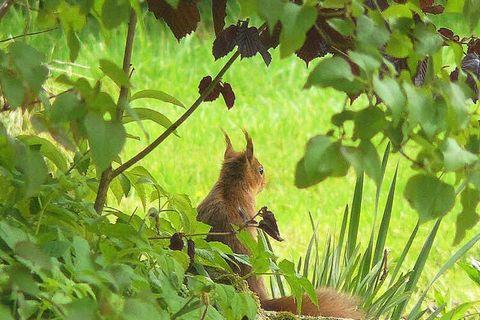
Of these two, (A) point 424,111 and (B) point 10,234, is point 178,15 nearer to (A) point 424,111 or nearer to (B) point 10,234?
(B) point 10,234

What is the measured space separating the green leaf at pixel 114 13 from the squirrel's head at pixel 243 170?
2.19 m

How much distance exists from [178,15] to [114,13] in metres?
0.55

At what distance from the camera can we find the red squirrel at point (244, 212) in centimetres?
287

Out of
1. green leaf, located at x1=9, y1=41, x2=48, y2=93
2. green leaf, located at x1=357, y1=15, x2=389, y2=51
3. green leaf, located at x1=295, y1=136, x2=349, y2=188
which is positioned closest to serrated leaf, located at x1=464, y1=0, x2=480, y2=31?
green leaf, located at x1=357, y1=15, x2=389, y2=51

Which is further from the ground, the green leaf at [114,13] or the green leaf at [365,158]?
the green leaf at [114,13]

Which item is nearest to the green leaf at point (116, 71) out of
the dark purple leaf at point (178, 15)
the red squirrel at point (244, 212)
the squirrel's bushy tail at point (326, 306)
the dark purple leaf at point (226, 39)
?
the dark purple leaf at point (178, 15)

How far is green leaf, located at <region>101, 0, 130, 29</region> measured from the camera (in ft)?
4.52

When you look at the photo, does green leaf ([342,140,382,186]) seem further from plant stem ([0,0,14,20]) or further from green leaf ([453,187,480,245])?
plant stem ([0,0,14,20])

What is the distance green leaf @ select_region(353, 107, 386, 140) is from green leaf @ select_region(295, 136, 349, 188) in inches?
1.9

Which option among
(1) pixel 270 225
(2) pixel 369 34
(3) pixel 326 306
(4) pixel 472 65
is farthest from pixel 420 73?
(3) pixel 326 306

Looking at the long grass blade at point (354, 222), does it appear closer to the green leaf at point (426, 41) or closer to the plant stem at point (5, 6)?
the plant stem at point (5, 6)

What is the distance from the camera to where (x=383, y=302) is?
3186mm

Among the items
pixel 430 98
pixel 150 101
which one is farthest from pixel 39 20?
pixel 150 101

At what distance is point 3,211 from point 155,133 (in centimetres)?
404
